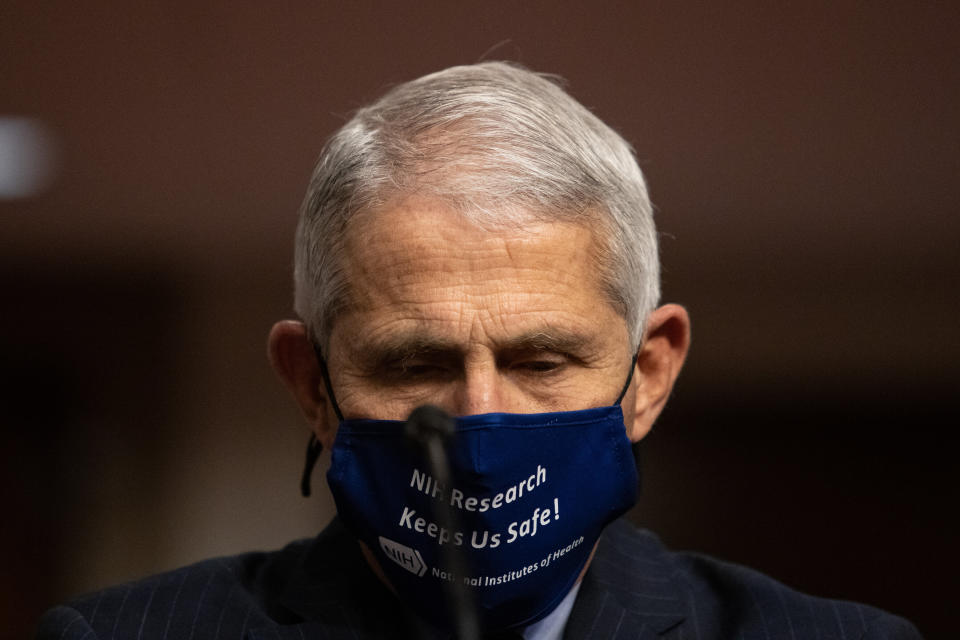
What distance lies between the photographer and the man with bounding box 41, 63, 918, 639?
66.2 inches

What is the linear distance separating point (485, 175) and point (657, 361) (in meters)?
0.50

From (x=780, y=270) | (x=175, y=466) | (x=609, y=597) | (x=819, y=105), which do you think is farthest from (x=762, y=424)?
(x=609, y=597)

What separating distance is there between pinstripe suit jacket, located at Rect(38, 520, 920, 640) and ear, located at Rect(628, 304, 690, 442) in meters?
0.29

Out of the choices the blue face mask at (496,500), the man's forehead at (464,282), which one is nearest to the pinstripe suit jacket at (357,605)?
the blue face mask at (496,500)

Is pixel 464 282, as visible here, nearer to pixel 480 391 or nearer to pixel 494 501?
pixel 480 391

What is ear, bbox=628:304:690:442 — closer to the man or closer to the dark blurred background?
the man

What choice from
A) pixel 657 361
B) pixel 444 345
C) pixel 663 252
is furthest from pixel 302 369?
pixel 663 252

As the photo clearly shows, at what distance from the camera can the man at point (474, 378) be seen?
1.68 meters

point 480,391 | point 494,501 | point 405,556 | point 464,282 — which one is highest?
point 464,282

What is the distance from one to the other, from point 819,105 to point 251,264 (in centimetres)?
226

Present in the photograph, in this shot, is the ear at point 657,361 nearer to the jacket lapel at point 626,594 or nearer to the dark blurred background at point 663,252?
the jacket lapel at point 626,594

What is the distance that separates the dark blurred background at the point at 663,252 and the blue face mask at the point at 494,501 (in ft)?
8.75

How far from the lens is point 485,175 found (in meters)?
1.78

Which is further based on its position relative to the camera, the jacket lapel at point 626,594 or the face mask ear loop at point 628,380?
the jacket lapel at point 626,594
